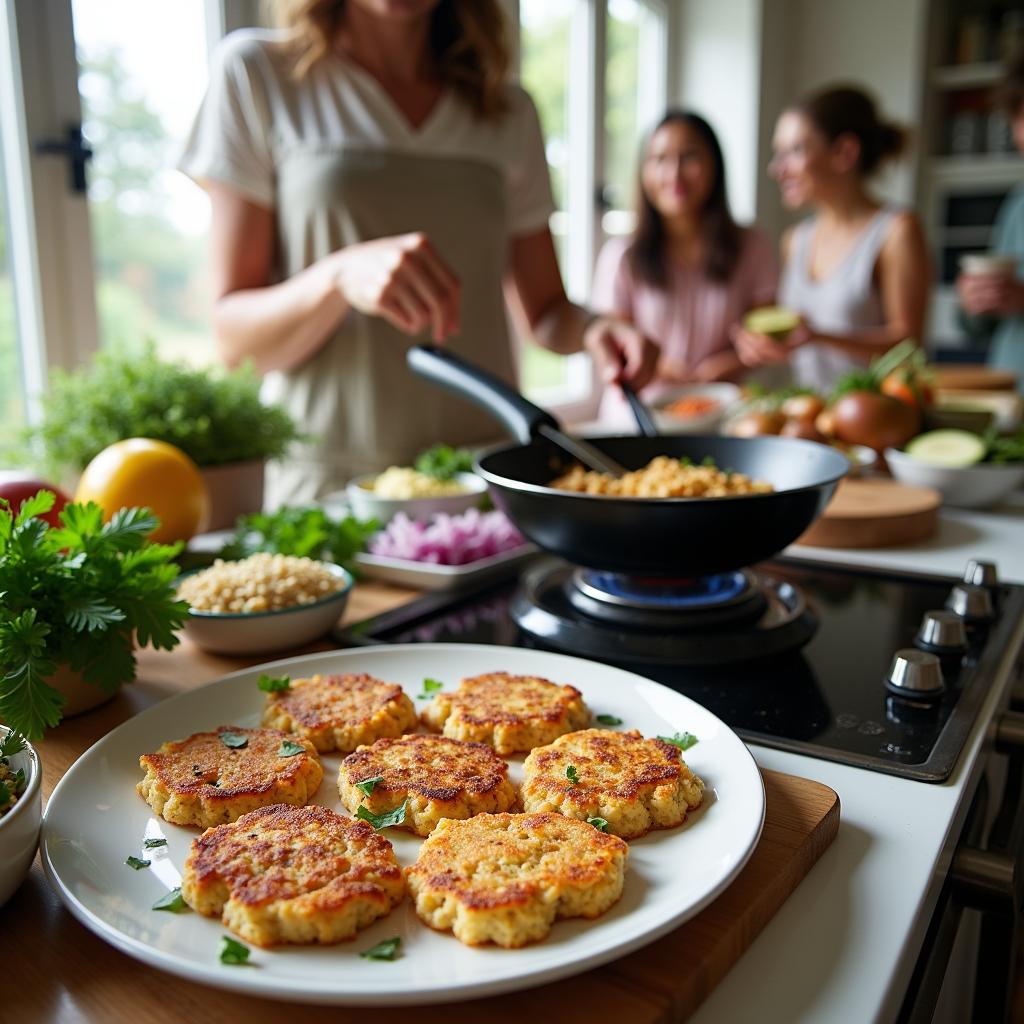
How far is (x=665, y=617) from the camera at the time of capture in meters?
0.99

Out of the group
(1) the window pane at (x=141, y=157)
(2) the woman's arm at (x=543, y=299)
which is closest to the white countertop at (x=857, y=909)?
(2) the woman's arm at (x=543, y=299)

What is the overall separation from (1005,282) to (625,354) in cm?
207

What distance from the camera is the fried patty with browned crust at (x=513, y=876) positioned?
1.64 ft

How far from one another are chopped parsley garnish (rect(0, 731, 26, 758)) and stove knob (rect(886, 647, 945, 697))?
673 mm

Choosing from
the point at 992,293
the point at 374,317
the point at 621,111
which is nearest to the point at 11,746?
the point at 374,317

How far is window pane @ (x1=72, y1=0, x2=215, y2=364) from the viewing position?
6.64ft

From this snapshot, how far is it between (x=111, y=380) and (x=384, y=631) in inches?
23.6

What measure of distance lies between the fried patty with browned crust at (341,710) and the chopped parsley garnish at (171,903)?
0.20 meters

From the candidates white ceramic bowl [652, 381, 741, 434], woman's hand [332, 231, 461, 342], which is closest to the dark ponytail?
white ceramic bowl [652, 381, 741, 434]

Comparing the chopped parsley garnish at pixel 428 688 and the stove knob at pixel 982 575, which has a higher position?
the stove knob at pixel 982 575

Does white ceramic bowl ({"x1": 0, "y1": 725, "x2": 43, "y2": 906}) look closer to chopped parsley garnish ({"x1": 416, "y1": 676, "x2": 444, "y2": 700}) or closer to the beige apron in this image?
chopped parsley garnish ({"x1": 416, "y1": 676, "x2": 444, "y2": 700})

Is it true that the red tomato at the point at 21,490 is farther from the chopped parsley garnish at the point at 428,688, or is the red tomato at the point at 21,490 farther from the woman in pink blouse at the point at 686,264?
the woman in pink blouse at the point at 686,264

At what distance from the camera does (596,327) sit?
1604 millimetres

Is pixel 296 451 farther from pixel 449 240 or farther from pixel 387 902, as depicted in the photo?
pixel 387 902
